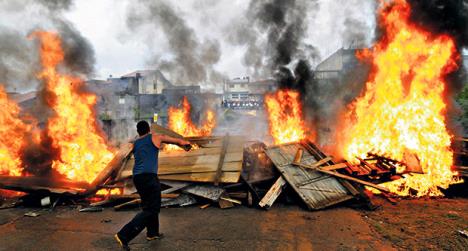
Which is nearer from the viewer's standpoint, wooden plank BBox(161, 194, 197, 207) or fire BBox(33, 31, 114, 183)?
wooden plank BBox(161, 194, 197, 207)

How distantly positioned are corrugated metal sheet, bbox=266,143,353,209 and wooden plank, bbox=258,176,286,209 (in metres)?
0.19

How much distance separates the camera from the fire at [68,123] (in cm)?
926

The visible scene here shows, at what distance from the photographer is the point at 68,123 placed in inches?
381

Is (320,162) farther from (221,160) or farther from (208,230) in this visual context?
(208,230)

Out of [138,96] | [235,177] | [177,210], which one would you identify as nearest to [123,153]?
[177,210]

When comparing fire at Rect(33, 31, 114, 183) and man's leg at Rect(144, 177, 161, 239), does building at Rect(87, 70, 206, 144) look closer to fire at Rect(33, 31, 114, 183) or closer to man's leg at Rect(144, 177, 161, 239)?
fire at Rect(33, 31, 114, 183)

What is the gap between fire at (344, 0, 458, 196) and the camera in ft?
28.7

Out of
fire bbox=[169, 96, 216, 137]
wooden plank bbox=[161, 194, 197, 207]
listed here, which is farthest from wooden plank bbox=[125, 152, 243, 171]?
fire bbox=[169, 96, 216, 137]

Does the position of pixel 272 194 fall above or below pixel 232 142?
below

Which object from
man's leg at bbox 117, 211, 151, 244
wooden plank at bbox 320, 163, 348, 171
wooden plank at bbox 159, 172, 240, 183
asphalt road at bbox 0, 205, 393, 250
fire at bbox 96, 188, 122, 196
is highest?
wooden plank at bbox 320, 163, 348, 171

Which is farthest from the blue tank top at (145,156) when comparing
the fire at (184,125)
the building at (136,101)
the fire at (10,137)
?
the building at (136,101)

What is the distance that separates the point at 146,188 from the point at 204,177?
2.87 m

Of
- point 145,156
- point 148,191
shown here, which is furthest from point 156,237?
point 145,156

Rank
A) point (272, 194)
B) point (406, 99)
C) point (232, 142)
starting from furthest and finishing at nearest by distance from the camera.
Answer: point (406, 99)
point (232, 142)
point (272, 194)
